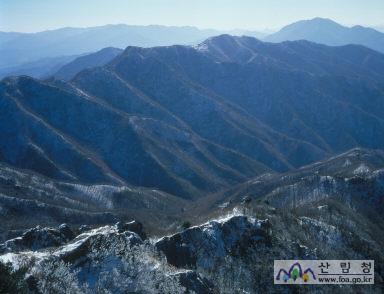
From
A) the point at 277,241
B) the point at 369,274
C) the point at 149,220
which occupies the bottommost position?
the point at 149,220

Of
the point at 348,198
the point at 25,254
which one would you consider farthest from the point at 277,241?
the point at 348,198

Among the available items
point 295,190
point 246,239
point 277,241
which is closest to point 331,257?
point 277,241

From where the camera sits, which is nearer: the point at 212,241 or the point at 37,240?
the point at 212,241

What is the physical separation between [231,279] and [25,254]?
114 ft

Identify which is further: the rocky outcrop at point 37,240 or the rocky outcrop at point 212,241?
the rocky outcrop at point 37,240

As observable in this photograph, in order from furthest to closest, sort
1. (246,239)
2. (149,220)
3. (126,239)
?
(149,220) < (246,239) < (126,239)

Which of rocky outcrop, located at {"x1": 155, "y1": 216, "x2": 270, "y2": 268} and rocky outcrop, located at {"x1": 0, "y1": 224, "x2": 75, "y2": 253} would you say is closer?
rocky outcrop, located at {"x1": 155, "y1": 216, "x2": 270, "y2": 268}

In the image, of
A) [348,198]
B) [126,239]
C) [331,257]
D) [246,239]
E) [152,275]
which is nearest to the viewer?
[152,275]

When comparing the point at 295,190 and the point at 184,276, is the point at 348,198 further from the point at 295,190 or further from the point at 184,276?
the point at 184,276

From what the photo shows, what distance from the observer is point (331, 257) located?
99000mm

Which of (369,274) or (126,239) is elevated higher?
(126,239)

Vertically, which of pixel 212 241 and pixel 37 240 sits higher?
pixel 212 241

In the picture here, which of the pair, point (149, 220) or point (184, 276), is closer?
point (184, 276)

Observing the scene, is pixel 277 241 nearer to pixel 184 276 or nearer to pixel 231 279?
pixel 231 279
